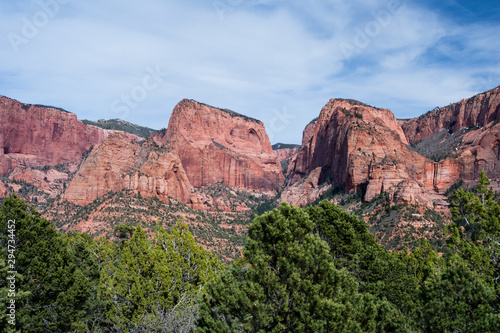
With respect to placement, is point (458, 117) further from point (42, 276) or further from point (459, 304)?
point (42, 276)

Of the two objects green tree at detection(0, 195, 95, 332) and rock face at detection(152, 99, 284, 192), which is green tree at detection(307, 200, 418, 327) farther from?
rock face at detection(152, 99, 284, 192)

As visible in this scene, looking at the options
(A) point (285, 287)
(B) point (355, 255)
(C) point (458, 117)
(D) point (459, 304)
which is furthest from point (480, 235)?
(C) point (458, 117)

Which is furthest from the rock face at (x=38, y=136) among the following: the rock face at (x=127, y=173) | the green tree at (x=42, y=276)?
the green tree at (x=42, y=276)

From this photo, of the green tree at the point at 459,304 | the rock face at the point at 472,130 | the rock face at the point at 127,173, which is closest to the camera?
the green tree at the point at 459,304

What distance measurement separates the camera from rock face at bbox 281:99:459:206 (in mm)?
93312

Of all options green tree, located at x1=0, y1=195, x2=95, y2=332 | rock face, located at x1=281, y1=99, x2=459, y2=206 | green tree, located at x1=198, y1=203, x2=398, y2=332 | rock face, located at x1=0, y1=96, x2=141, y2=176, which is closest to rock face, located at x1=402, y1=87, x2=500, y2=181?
rock face, located at x1=281, y1=99, x2=459, y2=206

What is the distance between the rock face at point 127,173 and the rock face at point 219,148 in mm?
33276

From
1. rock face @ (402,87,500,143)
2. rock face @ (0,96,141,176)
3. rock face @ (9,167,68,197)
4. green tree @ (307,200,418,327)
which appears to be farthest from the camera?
rock face @ (0,96,141,176)

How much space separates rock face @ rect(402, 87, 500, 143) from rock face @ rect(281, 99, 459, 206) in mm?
34673

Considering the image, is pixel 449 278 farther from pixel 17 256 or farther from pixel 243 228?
pixel 243 228

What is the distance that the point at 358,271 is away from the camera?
2217 cm

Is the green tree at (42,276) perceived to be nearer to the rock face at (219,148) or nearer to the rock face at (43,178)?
the rock face at (219,148)

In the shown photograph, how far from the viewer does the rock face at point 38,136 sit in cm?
15650

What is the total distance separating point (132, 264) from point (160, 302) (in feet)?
8.39
